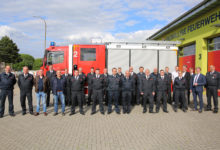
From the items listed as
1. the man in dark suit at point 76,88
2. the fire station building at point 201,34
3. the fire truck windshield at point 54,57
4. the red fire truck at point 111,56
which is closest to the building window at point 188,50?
the fire station building at point 201,34

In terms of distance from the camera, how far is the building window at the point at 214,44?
44.0 feet

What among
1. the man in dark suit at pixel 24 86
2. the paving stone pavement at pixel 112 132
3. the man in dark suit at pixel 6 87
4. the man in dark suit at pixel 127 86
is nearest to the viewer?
the paving stone pavement at pixel 112 132

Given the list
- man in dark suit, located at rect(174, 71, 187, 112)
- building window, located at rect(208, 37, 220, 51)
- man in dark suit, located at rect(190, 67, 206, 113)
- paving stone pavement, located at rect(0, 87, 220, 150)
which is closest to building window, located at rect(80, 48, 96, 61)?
paving stone pavement, located at rect(0, 87, 220, 150)

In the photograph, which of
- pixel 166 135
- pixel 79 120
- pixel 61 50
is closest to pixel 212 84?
pixel 166 135

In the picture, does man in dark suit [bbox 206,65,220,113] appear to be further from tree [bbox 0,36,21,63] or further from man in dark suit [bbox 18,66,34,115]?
tree [bbox 0,36,21,63]

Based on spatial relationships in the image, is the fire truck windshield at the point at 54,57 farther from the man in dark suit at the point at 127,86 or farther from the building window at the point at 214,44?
the building window at the point at 214,44

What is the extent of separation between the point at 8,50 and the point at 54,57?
5106 cm

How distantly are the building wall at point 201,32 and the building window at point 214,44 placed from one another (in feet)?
0.91

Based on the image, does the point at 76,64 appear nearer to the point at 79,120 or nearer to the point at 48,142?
the point at 79,120

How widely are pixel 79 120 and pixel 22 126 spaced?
175 centimetres

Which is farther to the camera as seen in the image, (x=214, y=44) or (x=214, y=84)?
(x=214, y=44)

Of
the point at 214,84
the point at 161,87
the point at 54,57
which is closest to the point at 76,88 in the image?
the point at 54,57

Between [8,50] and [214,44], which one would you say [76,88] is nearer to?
[214,44]

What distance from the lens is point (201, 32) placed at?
14781 millimetres
